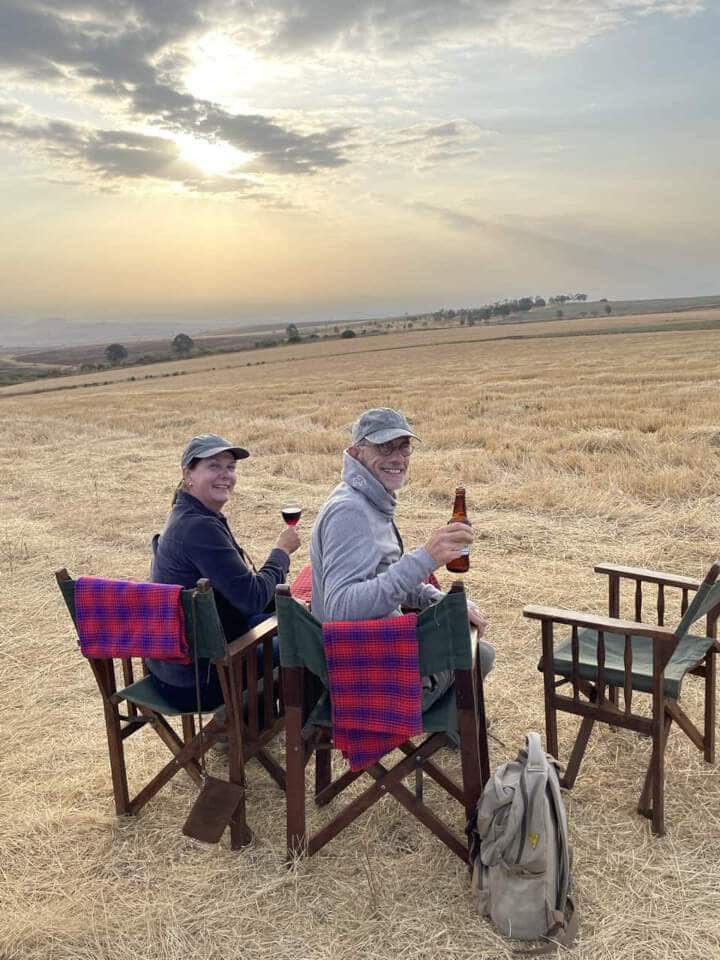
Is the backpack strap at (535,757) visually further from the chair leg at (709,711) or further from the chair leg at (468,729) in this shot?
the chair leg at (709,711)

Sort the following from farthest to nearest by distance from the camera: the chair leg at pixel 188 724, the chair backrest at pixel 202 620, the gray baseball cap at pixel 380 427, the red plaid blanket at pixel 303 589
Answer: the red plaid blanket at pixel 303 589, the chair leg at pixel 188 724, the gray baseball cap at pixel 380 427, the chair backrest at pixel 202 620

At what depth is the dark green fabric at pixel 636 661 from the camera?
11.2 feet

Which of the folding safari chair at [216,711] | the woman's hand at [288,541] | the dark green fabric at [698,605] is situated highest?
the woman's hand at [288,541]

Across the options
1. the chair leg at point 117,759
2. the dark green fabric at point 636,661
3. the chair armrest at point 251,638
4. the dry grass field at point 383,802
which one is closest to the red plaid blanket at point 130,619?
the chair armrest at point 251,638

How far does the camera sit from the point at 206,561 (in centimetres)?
343

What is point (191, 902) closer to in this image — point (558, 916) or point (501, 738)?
point (558, 916)

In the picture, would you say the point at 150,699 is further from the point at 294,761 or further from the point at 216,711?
the point at 294,761

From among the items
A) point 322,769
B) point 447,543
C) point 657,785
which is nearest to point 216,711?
point 322,769

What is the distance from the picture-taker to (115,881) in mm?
3217

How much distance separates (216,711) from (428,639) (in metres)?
1.12

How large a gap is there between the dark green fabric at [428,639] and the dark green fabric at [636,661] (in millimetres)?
847

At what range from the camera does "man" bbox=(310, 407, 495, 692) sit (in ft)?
9.43

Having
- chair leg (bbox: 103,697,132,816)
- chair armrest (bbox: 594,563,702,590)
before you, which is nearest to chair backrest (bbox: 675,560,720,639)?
chair armrest (bbox: 594,563,702,590)

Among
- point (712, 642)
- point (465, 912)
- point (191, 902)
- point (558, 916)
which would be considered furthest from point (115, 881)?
point (712, 642)
